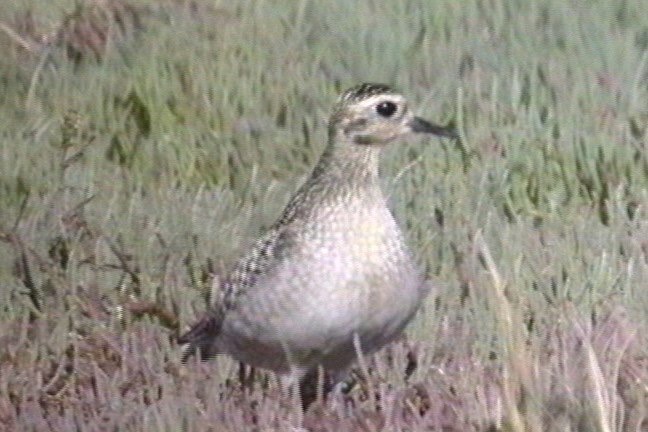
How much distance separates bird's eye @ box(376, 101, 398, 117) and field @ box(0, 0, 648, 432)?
25.8 inches

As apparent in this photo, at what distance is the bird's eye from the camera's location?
6.02 meters

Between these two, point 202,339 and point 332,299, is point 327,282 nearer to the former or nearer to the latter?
point 332,299

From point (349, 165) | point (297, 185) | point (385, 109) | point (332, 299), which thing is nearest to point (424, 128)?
point (385, 109)

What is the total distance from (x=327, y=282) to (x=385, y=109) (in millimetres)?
784

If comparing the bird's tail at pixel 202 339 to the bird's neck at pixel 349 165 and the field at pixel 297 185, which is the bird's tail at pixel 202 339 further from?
the bird's neck at pixel 349 165

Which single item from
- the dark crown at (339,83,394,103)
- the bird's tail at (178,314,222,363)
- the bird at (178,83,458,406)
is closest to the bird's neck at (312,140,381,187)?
the bird at (178,83,458,406)

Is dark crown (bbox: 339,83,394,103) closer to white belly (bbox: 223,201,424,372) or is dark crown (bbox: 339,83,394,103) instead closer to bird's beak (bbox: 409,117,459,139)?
bird's beak (bbox: 409,117,459,139)

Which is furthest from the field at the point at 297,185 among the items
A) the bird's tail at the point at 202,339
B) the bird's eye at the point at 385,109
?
the bird's eye at the point at 385,109

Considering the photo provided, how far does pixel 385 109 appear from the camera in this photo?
603 cm

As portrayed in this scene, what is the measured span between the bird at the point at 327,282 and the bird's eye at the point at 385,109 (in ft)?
0.11

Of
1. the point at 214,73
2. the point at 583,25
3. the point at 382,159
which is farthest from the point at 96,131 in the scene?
the point at 583,25

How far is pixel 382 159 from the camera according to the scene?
816 cm

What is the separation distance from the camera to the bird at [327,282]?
543cm

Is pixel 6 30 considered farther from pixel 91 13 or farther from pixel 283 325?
pixel 283 325
